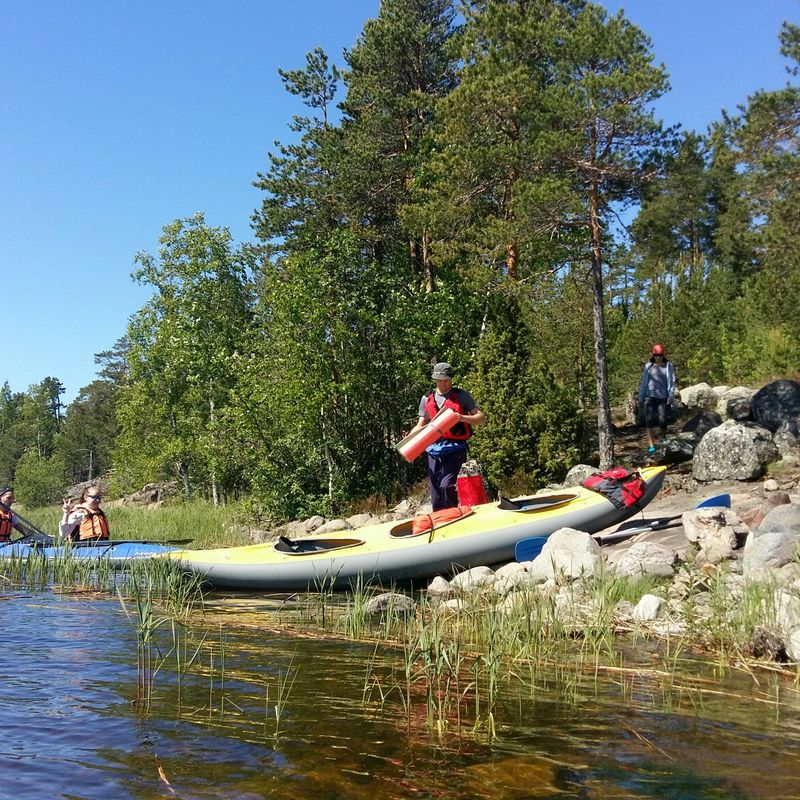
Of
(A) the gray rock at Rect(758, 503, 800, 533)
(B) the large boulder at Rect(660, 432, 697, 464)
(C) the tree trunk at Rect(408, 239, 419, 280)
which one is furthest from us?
(C) the tree trunk at Rect(408, 239, 419, 280)

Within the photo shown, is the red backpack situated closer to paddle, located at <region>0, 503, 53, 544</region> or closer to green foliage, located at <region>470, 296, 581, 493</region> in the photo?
green foliage, located at <region>470, 296, 581, 493</region>

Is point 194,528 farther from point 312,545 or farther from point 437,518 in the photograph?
point 437,518

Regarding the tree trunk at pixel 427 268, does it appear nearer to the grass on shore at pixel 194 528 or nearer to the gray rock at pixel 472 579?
the grass on shore at pixel 194 528

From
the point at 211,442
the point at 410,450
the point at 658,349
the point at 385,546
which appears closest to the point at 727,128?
the point at 658,349

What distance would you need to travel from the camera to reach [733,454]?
41.7 ft

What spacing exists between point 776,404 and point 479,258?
6601 millimetres

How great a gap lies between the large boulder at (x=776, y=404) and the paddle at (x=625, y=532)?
6.64 meters

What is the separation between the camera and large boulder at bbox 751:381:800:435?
14.9m

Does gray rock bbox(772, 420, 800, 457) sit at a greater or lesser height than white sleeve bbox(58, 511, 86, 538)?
greater

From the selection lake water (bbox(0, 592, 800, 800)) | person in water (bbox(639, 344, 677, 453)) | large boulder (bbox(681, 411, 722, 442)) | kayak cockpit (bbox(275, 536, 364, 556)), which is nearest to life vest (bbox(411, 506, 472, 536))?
kayak cockpit (bbox(275, 536, 364, 556))

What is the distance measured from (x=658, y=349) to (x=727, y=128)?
4061 mm

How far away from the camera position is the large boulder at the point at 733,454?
12570 millimetres

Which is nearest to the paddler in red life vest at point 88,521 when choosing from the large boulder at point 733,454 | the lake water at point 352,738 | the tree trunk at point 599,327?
the lake water at point 352,738

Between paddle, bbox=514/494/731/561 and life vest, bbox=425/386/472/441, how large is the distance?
1.41 meters
